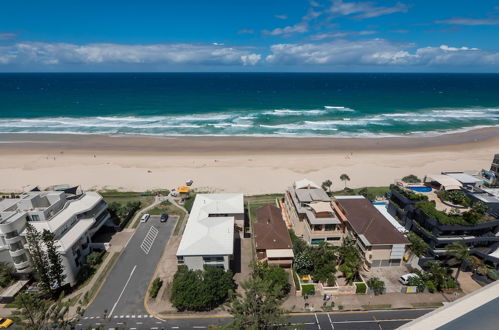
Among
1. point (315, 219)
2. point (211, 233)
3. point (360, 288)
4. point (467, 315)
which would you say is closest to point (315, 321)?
point (360, 288)

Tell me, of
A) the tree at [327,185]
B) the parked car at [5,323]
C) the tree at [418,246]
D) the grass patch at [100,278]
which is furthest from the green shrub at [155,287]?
the tree at [327,185]

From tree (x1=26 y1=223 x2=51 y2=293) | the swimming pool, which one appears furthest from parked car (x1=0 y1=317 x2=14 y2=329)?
the swimming pool

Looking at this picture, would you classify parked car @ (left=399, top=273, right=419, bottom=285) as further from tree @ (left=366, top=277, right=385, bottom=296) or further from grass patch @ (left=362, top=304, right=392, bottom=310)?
grass patch @ (left=362, top=304, right=392, bottom=310)

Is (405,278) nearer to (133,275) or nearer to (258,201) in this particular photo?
(258,201)

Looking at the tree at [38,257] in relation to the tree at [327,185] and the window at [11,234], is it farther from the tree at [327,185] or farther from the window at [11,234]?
the tree at [327,185]

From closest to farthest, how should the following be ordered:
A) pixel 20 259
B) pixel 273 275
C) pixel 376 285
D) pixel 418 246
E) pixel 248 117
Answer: pixel 273 275 → pixel 376 285 → pixel 20 259 → pixel 418 246 → pixel 248 117

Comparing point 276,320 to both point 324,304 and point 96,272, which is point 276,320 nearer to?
point 324,304

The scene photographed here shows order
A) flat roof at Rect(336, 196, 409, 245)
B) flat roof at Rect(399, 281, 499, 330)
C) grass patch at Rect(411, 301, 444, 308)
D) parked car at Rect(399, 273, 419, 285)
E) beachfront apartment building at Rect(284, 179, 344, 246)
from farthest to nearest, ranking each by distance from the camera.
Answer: beachfront apartment building at Rect(284, 179, 344, 246), flat roof at Rect(336, 196, 409, 245), parked car at Rect(399, 273, 419, 285), grass patch at Rect(411, 301, 444, 308), flat roof at Rect(399, 281, 499, 330)
